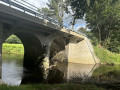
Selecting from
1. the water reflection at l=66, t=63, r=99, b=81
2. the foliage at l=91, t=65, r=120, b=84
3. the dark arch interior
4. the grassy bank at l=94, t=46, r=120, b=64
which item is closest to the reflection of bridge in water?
the dark arch interior

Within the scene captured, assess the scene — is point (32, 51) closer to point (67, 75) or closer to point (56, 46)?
point (56, 46)

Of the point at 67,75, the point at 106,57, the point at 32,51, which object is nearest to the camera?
the point at 67,75

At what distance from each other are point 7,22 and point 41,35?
8.40 metres

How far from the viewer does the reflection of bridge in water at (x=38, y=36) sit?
11.7 meters

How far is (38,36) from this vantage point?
19.5 meters

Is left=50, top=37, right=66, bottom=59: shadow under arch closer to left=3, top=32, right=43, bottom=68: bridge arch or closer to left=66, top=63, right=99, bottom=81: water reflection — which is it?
left=3, top=32, right=43, bottom=68: bridge arch

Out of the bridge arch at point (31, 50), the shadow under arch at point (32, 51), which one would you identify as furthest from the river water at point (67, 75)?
the bridge arch at point (31, 50)

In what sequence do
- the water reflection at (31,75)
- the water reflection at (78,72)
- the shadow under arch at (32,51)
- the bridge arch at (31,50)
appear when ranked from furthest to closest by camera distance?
the bridge arch at (31,50) → the shadow under arch at (32,51) → the water reflection at (31,75) → the water reflection at (78,72)

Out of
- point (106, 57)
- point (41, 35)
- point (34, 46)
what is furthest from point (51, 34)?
point (106, 57)

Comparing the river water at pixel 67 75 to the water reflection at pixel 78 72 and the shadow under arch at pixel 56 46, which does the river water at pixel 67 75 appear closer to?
the water reflection at pixel 78 72

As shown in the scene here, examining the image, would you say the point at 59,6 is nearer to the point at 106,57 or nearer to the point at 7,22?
the point at 106,57

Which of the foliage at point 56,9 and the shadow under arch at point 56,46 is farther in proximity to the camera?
the foliage at point 56,9

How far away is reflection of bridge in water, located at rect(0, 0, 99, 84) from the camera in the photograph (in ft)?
38.3

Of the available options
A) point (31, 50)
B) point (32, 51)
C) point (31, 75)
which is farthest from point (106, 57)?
point (31, 75)
